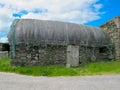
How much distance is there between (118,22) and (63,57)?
20.1 ft

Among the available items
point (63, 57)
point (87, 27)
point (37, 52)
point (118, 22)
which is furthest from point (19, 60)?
point (118, 22)

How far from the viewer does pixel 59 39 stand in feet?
68.0

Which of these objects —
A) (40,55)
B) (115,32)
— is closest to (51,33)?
(40,55)

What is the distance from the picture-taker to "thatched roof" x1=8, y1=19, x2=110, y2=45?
1991cm

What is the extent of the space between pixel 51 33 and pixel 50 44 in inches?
44.8

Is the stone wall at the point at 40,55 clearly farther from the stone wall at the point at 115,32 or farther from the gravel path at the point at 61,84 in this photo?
the gravel path at the point at 61,84

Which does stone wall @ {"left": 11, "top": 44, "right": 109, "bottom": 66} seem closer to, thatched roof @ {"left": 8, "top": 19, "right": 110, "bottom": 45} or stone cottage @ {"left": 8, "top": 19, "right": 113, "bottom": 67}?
stone cottage @ {"left": 8, "top": 19, "right": 113, "bottom": 67}

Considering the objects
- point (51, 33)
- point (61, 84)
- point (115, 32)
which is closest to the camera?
point (61, 84)

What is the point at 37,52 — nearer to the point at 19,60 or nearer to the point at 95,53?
the point at 19,60

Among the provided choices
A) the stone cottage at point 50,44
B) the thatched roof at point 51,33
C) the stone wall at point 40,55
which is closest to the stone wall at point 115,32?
the thatched roof at point 51,33

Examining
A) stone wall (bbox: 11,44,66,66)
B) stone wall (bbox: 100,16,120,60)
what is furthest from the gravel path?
stone wall (bbox: 100,16,120,60)

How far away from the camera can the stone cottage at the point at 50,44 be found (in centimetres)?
1961

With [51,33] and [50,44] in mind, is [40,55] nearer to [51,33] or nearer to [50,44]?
[50,44]

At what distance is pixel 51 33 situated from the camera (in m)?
20.9
